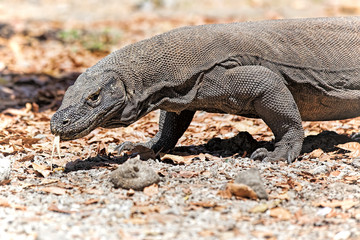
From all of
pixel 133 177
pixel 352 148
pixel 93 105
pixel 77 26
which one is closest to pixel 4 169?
pixel 93 105

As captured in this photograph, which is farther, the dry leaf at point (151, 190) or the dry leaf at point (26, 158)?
the dry leaf at point (26, 158)

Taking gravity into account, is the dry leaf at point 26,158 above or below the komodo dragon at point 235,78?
below

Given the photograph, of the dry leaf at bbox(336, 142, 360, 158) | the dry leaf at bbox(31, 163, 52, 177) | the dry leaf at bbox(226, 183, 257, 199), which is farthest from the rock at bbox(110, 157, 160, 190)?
the dry leaf at bbox(336, 142, 360, 158)

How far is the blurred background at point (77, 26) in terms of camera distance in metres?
8.93

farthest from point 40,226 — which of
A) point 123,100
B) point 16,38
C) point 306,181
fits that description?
point 16,38

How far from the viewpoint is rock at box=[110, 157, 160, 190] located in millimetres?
3939

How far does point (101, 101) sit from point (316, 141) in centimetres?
250

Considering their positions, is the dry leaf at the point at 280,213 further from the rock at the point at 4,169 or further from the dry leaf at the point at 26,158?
the dry leaf at the point at 26,158

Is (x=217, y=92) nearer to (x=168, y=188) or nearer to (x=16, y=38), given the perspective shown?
(x=168, y=188)

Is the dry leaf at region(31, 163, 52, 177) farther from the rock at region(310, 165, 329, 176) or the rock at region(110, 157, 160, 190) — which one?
the rock at region(310, 165, 329, 176)

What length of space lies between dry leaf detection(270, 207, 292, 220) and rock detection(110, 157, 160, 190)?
3.20 feet

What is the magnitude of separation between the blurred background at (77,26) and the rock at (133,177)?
3.99 metres

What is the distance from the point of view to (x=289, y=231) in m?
3.26

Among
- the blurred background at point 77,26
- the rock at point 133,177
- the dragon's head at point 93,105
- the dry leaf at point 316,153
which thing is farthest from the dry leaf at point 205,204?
the blurred background at point 77,26
